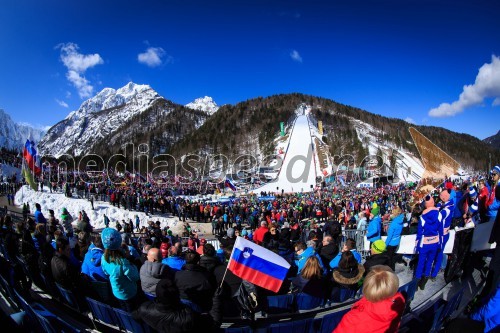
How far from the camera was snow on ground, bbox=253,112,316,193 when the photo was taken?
49.4 meters

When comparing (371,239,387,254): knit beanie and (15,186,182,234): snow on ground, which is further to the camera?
(15,186,182,234): snow on ground

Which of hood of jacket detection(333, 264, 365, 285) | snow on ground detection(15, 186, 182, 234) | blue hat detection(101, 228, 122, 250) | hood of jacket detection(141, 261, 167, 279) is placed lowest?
snow on ground detection(15, 186, 182, 234)

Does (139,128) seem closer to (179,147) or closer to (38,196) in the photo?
(179,147)

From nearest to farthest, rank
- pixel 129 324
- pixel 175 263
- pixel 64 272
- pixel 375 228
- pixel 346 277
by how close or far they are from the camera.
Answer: pixel 129 324 < pixel 64 272 < pixel 346 277 < pixel 175 263 < pixel 375 228

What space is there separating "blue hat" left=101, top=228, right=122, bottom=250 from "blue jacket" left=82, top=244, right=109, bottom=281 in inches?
29.8

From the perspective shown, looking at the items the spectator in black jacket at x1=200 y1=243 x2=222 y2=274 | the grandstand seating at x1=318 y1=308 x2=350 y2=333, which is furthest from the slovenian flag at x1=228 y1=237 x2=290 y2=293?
the spectator in black jacket at x1=200 y1=243 x2=222 y2=274

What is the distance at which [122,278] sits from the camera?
3842mm

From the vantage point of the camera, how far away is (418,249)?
544 centimetres

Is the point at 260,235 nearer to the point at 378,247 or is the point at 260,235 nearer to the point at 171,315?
the point at 378,247

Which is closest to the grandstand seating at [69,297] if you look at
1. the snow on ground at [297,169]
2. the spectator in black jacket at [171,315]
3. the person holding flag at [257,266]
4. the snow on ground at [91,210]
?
the spectator in black jacket at [171,315]

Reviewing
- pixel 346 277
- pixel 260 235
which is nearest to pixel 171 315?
pixel 346 277

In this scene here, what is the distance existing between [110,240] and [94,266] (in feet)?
2.93

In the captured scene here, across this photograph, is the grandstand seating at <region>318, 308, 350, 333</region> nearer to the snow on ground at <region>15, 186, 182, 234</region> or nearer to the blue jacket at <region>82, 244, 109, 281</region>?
the blue jacket at <region>82, 244, 109, 281</region>

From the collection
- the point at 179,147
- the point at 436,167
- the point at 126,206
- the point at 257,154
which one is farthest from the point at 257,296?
the point at 179,147
